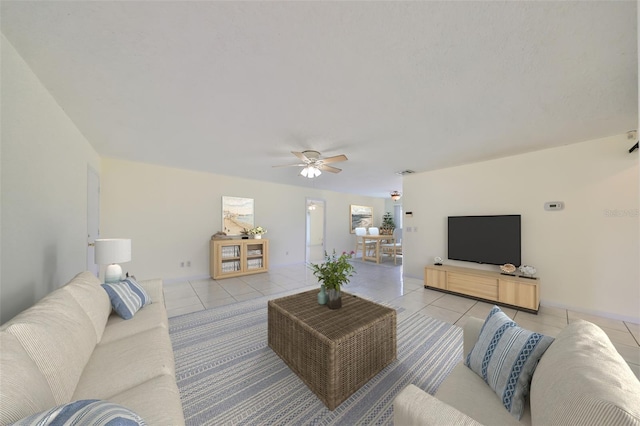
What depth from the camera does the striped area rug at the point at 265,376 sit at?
145cm

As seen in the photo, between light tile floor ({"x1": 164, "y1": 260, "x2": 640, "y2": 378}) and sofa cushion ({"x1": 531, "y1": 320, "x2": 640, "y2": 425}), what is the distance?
2098 mm

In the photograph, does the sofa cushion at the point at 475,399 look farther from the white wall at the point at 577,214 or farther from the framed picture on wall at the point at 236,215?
the framed picture on wall at the point at 236,215

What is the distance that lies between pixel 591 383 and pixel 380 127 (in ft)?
7.95

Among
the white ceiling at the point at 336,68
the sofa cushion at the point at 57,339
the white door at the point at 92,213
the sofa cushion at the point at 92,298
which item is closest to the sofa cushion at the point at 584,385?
the white ceiling at the point at 336,68

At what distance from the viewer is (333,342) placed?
150cm

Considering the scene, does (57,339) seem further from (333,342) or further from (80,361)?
(333,342)

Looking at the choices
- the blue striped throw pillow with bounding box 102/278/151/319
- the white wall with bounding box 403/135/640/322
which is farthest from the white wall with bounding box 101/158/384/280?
the white wall with bounding box 403/135/640/322

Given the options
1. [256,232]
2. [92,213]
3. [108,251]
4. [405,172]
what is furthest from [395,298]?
[92,213]

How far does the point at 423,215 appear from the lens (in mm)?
4711

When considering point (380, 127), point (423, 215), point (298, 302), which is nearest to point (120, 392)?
point (298, 302)

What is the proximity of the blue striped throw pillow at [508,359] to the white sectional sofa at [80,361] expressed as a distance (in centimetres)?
143

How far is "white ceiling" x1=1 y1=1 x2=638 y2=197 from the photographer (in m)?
1.20

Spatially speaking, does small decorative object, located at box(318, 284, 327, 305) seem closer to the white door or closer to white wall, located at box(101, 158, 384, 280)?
the white door

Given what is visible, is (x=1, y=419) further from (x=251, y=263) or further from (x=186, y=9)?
(x=251, y=263)
